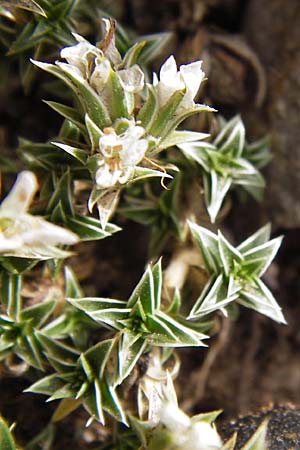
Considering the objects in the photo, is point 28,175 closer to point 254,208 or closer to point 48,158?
point 48,158

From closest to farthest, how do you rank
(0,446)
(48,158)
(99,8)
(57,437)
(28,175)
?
(28,175), (0,446), (48,158), (57,437), (99,8)

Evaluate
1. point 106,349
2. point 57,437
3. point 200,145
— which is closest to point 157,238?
point 200,145

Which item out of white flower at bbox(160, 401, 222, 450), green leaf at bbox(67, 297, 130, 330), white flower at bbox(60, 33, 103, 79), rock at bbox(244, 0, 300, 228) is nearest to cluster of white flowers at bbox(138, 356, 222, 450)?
white flower at bbox(160, 401, 222, 450)

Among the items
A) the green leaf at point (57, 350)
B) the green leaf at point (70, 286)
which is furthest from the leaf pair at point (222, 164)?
the green leaf at point (57, 350)

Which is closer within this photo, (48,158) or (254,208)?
(48,158)

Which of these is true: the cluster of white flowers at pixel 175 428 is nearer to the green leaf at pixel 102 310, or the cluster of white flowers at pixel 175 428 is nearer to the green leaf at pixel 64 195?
the green leaf at pixel 102 310

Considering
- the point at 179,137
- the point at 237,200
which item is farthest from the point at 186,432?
the point at 237,200
